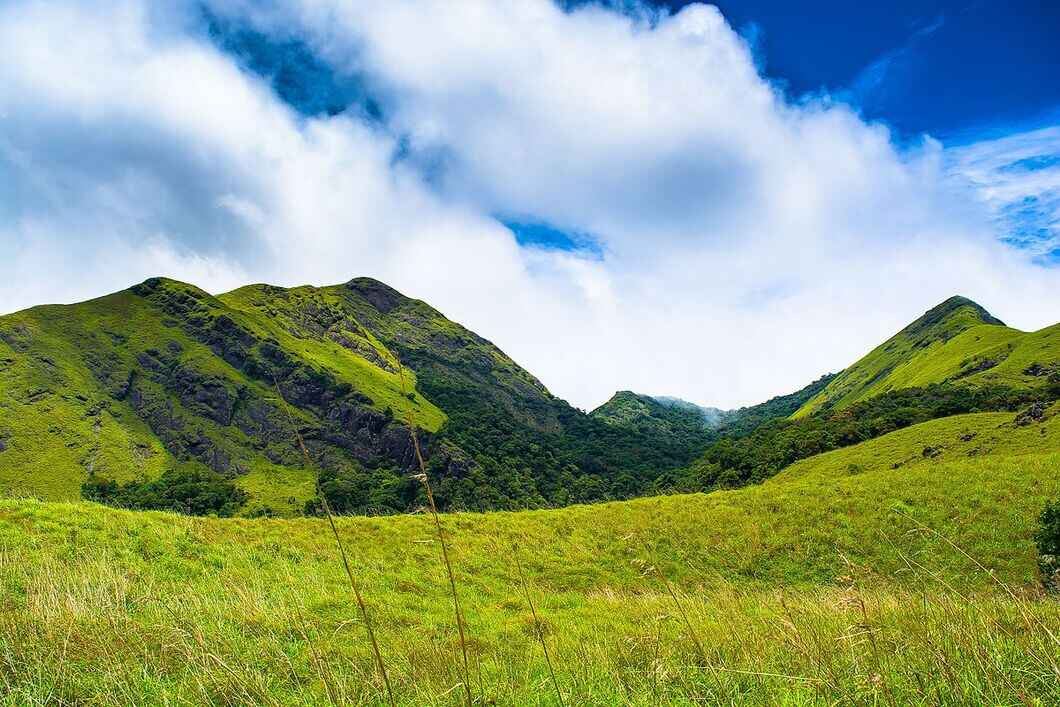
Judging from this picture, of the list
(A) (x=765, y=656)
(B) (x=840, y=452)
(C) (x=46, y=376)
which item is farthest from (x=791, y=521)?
(C) (x=46, y=376)

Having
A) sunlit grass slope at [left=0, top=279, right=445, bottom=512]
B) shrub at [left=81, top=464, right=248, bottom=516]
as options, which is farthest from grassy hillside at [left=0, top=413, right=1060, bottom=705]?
sunlit grass slope at [left=0, top=279, right=445, bottom=512]

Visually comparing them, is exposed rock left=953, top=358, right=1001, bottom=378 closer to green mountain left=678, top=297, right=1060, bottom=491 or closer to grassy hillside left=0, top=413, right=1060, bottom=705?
green mountain left=678, top=297, right=1060, bottom=491

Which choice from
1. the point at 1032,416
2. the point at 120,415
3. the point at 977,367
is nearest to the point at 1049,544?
the point at 1032,416

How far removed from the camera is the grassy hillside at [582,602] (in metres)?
4.95

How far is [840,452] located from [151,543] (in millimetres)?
76659

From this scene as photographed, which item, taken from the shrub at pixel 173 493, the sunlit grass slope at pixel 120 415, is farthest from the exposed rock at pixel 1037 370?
the shrub at pixel 173 493

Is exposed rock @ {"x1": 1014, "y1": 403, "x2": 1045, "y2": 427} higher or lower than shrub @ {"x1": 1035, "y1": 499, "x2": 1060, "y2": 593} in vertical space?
higher

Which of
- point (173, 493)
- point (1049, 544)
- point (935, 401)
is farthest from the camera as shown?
point (173, 493)

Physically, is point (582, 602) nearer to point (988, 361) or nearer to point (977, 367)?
point (977, 367)

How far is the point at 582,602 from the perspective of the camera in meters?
17.0

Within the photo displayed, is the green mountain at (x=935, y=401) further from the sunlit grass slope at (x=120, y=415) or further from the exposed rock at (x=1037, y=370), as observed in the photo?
the sunlit grass slope at (x=120, y=415)

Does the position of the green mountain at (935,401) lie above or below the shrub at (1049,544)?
above

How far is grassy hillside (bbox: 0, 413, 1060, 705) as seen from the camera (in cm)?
495

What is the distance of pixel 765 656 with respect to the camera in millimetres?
6219
